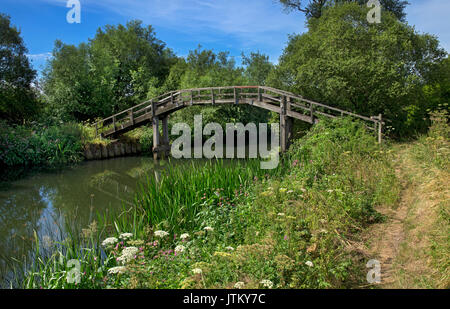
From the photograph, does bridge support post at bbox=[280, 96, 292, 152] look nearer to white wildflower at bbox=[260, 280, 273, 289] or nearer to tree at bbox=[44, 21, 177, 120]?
white wildflower at bbox=[260, 280, 273, 289]

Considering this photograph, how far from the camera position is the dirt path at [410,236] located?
3697 mm

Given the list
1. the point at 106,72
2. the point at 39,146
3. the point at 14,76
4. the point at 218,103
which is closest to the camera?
the point at 39,146

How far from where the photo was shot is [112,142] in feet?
65.2

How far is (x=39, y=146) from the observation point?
17.1 metres

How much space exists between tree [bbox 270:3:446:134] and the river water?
29.8 ft

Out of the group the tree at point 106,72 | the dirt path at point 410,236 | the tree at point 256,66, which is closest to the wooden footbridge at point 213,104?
the tree at point 106,72

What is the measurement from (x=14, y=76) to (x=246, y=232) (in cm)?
2295

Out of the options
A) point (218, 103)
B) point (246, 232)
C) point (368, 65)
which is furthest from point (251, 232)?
point (218, 103)

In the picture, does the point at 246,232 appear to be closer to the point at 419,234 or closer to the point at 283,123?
the point at 419,234

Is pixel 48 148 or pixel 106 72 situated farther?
pixel 106 72

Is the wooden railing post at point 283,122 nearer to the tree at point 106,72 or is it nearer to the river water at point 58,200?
the river water at point 58,200

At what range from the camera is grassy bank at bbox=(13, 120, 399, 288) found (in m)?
3.55
